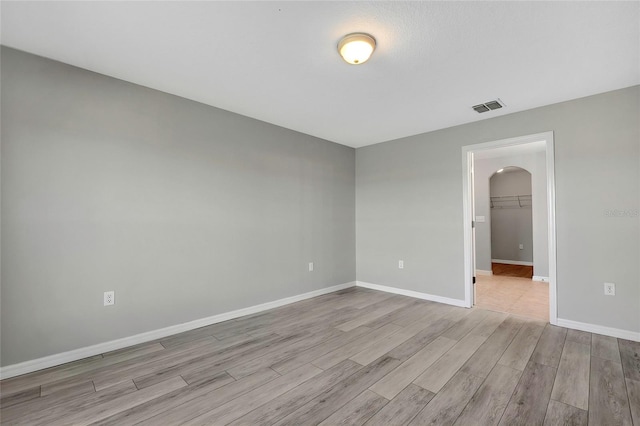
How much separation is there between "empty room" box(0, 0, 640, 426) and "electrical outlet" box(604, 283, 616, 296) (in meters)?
0.02

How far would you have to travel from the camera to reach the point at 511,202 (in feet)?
24.5

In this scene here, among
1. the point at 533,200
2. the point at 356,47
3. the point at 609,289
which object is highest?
the point at 356,47

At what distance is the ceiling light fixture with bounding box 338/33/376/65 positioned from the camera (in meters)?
1.94

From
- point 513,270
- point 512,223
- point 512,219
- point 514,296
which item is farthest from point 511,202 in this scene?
point 514,296

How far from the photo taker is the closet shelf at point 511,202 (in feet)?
23.7

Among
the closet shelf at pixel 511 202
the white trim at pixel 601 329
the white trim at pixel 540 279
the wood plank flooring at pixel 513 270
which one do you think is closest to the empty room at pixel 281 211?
the white trim at pixel 601 329

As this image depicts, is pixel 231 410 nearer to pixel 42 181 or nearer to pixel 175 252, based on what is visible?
pixel 175 252

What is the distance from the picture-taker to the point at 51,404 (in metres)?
1.77

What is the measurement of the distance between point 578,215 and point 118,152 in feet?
14.9

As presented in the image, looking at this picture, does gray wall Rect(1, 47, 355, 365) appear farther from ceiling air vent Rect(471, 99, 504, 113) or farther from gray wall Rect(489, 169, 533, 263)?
gray wall Rect(489, 169, 533, 263)

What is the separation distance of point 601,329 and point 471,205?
5.77 feet

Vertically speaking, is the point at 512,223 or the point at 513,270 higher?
the point at 512,223

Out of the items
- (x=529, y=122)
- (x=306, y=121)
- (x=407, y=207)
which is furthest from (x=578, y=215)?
(x=306, y=121)

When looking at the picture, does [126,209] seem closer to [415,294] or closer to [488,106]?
[415,294]
